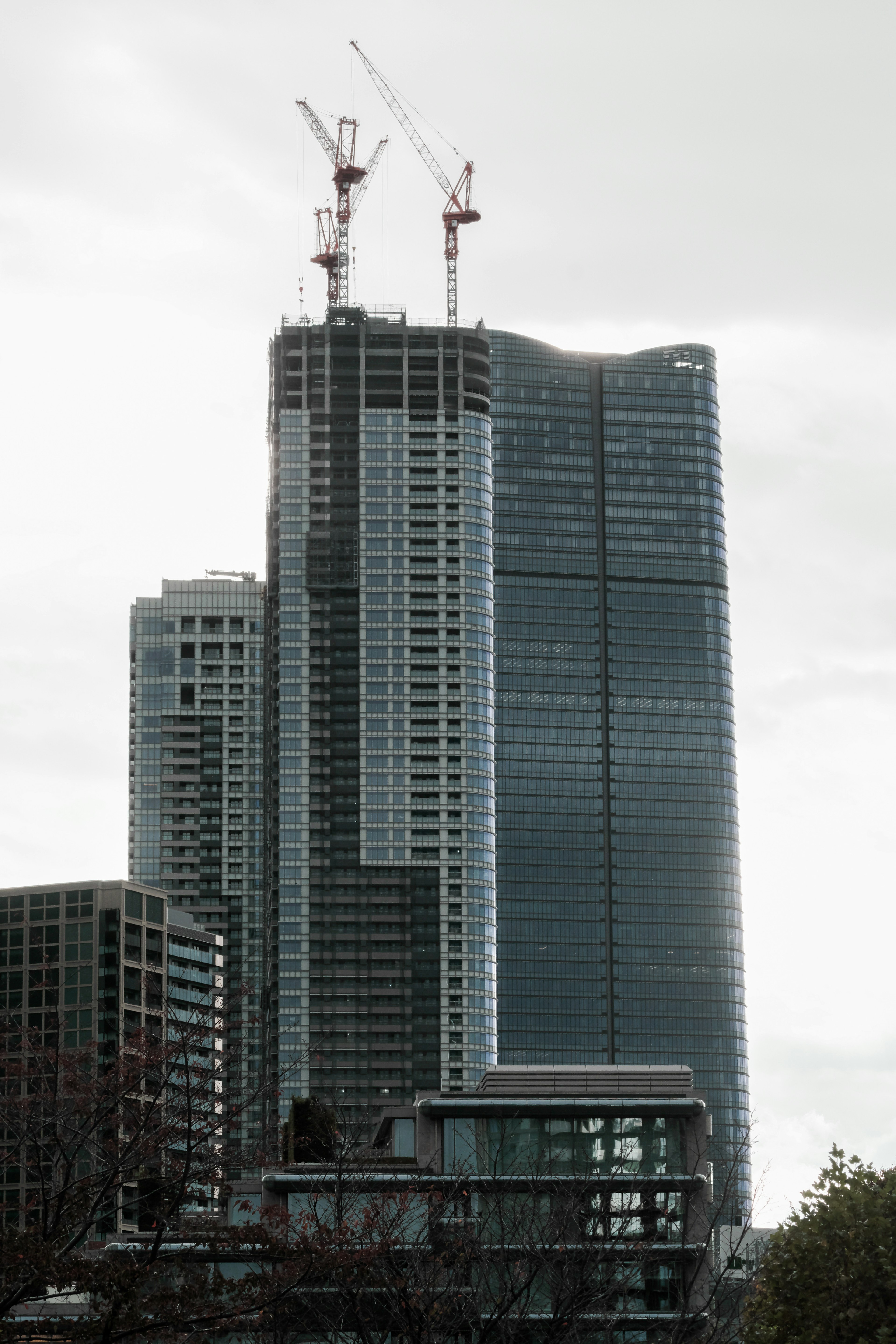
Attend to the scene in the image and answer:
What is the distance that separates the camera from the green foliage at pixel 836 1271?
60719 mm

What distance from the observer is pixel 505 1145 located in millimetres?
95500

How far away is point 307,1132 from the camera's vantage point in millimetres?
109062

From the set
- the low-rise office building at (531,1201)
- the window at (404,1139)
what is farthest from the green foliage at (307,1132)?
the window at (404,1139)

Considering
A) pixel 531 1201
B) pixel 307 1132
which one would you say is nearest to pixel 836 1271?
pixel 531 1201

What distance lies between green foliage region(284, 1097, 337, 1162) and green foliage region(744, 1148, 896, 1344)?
28534 millimetres

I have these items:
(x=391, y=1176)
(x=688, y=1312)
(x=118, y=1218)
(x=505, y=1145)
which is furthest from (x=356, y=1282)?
(x=118, y=1218)

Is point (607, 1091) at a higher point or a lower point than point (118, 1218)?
higher

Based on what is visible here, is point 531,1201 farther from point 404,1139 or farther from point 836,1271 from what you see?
point 836,1271

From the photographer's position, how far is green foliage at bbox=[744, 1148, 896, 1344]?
199 ft

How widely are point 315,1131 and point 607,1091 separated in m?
17.6

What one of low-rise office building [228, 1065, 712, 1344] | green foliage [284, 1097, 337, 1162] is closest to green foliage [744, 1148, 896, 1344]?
Result: low-rise office building [228, 1065, 712, 1344]

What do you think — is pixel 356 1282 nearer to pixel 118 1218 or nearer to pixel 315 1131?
pixel 315 1131

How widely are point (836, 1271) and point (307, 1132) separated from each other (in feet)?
171

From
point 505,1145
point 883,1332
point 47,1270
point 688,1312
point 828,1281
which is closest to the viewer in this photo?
point 47,1270
